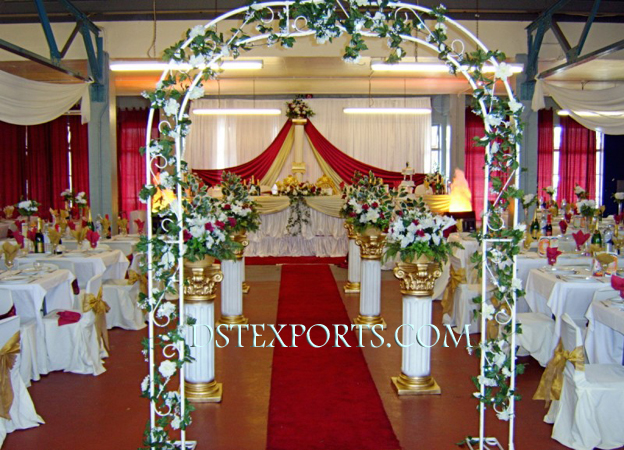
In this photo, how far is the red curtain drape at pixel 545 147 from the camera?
1487 cm

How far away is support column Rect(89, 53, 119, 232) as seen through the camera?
31.1ft

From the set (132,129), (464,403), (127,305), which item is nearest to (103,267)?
(127,305)


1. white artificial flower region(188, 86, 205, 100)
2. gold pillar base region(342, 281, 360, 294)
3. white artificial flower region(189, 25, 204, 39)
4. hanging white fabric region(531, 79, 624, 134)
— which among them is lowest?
gold pillar base region(342, 281, 360, 294)

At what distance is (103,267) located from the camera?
19.6ft

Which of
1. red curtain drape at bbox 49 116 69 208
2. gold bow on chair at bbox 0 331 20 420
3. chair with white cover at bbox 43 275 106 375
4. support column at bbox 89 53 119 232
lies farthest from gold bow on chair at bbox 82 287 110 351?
red curtain drape at bbox 49 116 69 208

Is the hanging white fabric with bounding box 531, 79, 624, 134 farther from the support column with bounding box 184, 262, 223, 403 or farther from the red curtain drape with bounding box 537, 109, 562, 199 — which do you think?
the red curtain drape with bounding box 537, 109, 562, 199

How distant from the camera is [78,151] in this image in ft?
47.5

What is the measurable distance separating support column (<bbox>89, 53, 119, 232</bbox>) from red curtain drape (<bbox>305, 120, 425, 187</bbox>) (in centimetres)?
586

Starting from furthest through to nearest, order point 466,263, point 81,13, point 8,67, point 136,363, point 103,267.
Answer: point 8,67, point 81,13, point 466,263, point 103,267, point 136,363

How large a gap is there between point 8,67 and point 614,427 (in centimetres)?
1059

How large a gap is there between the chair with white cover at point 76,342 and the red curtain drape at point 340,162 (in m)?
10.2

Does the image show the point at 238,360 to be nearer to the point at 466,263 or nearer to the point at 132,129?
the point at 466,263

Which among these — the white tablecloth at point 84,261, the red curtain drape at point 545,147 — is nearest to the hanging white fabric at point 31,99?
the white tablecloth at point 84,261

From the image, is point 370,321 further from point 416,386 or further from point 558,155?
point 558,155
